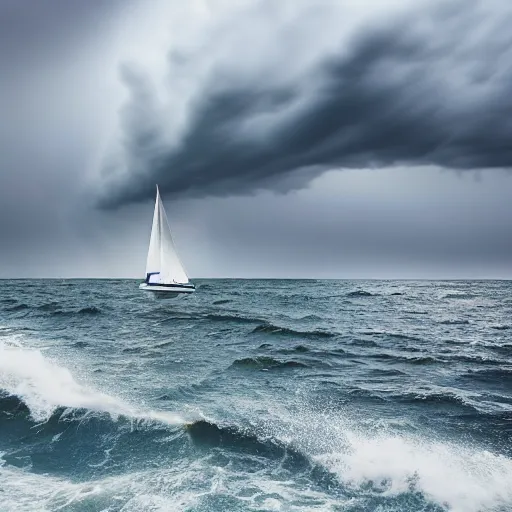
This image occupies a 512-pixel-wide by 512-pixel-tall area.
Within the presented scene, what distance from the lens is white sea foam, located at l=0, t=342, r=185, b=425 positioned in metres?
9.46

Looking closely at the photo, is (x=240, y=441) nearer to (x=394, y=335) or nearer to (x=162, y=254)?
(x=394, y=335)

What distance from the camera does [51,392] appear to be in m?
10.9

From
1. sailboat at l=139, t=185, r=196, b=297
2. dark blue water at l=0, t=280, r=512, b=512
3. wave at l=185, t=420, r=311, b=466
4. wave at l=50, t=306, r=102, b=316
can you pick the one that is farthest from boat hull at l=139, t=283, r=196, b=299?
wave at l=185, t=420, r=311, b=466

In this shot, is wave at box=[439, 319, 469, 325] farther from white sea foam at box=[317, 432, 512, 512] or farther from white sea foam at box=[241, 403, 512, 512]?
white sea foam at box=[317, 432, 512, 512]

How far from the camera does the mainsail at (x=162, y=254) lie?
6166 cm

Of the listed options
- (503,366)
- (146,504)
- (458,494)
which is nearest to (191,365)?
(146,504)

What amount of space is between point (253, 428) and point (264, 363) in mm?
6878

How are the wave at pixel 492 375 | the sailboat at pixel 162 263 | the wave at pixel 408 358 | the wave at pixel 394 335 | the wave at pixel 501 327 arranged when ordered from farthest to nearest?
the sailboat at pixel 162 263 < the wave at pixel 501 327 < the wave at pixel 394 335 < the wave at pixel 408 358 < the wave at pixel 492 375

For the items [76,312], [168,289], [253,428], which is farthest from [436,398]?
[168,289]

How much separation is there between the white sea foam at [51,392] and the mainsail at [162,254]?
1865 inches

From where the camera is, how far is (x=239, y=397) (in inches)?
432

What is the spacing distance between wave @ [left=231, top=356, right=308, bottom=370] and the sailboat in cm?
4435

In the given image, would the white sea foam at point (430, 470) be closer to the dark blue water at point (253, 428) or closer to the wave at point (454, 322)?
the dark blue water at point (253, 428)

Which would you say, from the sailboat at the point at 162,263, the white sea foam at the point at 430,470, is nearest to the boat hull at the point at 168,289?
the sailboat at the point at 162,263
